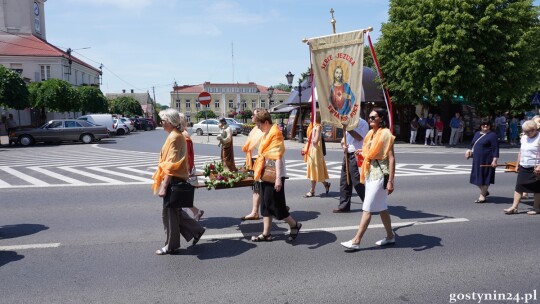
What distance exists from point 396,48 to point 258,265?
20423 mm

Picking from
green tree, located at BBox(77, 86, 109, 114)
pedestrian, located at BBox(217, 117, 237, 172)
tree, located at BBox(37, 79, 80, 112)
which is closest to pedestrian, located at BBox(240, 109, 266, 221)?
pedestrian, located at BBox(217, 117, 237, 172)

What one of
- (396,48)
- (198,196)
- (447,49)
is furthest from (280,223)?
(396,48)

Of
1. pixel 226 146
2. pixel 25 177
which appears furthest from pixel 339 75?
pixel 25 177

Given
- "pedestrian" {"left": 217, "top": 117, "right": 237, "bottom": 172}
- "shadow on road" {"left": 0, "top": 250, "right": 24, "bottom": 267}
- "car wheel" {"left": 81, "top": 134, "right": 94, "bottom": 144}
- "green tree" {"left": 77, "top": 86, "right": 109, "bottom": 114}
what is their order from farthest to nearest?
1. "green tree" {"left": 77, "top": 86, "right": 109, "bottom": 114}
2. "car wheel" {"left": 81, "top": 134, "right": 94, "bottom": 144}
3. "pedestrian" {"left": 217, "top": 117, "right": 237, "bottom": 172}
4. "shadow on road" {"left": 0, "top": 250, "right": 24, "bottom": 267}

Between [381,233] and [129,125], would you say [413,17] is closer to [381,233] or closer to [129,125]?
[381,233]

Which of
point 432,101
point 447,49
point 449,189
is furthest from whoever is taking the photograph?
point 432,101

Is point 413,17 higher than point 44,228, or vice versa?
point 413,17

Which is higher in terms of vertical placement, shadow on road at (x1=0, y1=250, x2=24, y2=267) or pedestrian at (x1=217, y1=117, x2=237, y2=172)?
pedestrian at (x1=217, y1=117, x2=237, y2=172)

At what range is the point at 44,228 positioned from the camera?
643cm

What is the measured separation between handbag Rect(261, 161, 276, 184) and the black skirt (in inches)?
174

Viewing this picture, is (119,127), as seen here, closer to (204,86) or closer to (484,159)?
(484,159)

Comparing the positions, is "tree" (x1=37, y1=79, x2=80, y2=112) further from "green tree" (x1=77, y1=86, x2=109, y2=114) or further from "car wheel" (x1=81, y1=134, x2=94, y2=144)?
"car wheel" (x1=81, y1=134, x2=94, y2=144)

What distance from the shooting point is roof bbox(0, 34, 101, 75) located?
49.6 m

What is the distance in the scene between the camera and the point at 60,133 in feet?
82.6
